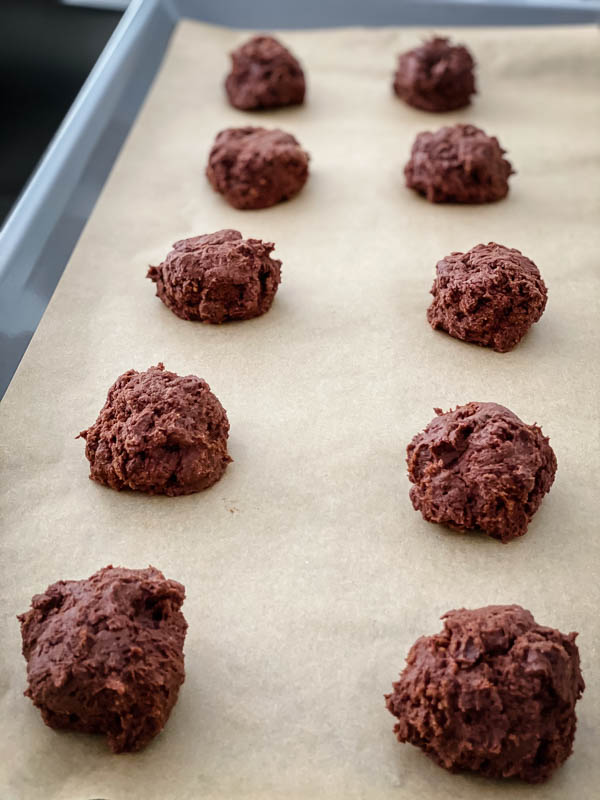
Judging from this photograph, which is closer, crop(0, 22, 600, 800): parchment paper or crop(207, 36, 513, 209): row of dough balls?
crop(0, 22, 600, 800): parchment paper

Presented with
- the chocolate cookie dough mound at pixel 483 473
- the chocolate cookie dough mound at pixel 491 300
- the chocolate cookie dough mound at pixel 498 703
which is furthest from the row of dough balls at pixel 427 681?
the chocolate cookie dough mound at pixel 491 300

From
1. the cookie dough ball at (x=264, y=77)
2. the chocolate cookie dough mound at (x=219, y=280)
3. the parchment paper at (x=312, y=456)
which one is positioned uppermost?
the cookie dough ball at (x=264, y=77)

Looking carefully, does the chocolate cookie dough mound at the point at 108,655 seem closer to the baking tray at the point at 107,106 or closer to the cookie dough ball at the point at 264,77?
the baking tray at the point at 107,106

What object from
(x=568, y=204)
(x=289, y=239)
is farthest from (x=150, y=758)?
(x=568, y=204)

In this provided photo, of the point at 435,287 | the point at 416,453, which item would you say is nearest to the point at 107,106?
the point at 435,287

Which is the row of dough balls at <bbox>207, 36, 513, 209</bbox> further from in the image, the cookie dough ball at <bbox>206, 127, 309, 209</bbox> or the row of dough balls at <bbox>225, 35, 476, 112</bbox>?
Result: the row of dough balls at <bbox>225, 35, 476, 112</bbox>

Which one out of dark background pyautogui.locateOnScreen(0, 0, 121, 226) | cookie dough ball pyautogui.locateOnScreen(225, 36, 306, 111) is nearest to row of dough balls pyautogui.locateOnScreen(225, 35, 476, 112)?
cookie dough ball pyautogui.locateOnScreen(225, 36, 306, 111)

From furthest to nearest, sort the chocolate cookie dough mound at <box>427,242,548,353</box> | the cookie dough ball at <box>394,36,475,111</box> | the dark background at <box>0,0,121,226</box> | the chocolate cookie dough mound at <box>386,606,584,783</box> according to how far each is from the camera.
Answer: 1. the dark background at <box>0,0,121,226</box>
2. the cookie dough ball at <box>394,36,475,111</box>
3. the chocolate cookie dough mound at <box>427,242,548,353</box>
4. the chocolate cookie dough mound at <box>386,606,584,783</box>

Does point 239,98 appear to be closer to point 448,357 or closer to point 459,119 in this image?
point 459,119
